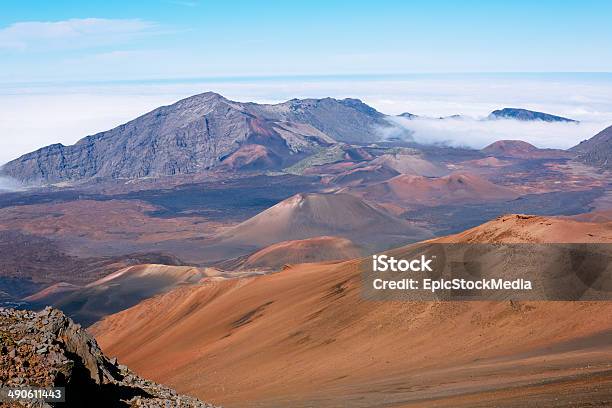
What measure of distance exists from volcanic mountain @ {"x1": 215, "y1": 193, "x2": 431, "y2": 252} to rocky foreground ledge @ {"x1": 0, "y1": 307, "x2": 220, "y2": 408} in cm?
12560

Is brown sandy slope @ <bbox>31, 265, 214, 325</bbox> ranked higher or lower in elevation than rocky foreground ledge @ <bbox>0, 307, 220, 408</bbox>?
lower

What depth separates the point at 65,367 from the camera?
15133 millimetres

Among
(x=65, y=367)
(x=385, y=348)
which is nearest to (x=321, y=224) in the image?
(x=385, y=348)

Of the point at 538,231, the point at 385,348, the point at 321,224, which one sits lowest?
the point at 321,224

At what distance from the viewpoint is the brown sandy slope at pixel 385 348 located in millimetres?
22328

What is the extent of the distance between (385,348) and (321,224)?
125143mm

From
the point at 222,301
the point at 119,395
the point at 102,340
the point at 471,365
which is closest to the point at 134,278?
the point at 102,340

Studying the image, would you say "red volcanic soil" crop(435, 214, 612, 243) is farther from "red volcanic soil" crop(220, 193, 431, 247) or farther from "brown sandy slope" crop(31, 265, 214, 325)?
"red volcanic soil" crop(220, 193, 431, 247)

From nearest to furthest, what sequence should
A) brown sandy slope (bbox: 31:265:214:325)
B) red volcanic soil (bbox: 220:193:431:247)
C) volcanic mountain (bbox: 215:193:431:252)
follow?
brown sandy slope (bbox: 31:265:214:325) → volcanic mountain (bbox: 215:193:431:252) → red volcanic soil (bbox: 220:193:431:247)

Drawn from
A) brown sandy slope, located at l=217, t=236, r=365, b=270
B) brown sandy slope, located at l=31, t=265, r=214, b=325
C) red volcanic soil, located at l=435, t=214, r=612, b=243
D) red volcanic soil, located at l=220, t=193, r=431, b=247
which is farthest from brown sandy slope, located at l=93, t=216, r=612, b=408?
red volcanic soil, located at l=220, t=193, r=431, b=247

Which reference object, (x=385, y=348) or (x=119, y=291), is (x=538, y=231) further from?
(x=119, y=291)

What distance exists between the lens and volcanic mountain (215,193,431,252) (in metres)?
150

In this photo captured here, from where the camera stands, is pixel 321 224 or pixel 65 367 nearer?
pixel 65 367

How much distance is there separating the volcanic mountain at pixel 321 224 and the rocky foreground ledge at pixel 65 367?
126 m
